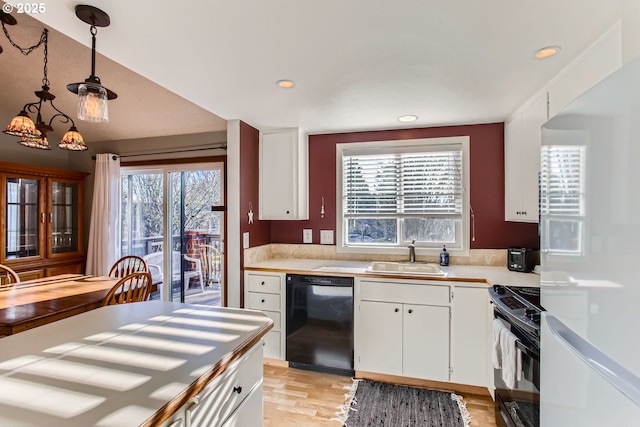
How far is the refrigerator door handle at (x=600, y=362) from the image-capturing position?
58 cm

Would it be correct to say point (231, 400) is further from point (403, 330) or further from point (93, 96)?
point (403, 330)

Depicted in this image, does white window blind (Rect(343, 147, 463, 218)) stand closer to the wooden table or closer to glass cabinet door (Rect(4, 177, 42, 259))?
the wooden table

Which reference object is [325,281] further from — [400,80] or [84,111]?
[84,111]

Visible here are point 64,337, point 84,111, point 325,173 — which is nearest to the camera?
point 64,337

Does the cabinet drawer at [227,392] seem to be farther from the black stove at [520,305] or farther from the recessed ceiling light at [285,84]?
the recessed ceiling light at [285,84]

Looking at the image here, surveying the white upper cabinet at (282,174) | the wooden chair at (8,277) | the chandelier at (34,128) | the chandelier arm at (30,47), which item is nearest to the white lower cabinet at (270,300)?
the white upper cabinet at (282,174)

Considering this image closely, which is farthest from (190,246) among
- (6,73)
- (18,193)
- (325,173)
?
(6,73)

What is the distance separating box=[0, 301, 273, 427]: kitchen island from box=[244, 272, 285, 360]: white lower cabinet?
1.33 m

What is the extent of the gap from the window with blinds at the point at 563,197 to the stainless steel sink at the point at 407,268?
5.30 ft

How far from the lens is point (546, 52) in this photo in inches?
65.4

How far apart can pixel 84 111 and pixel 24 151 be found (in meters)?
3.73

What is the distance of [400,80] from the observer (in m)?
2.04

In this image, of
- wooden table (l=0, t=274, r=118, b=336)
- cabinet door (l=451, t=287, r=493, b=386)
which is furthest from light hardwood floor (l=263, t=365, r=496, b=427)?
wooden table (l=0, t=274, r=118, b=336)

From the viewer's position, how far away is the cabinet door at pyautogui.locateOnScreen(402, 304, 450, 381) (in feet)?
7.95
